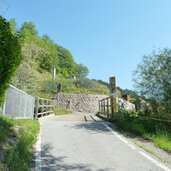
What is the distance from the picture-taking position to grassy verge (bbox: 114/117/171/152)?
1059 cm

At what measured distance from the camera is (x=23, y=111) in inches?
560

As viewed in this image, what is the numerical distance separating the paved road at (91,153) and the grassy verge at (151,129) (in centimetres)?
108

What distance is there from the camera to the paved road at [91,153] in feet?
23.6

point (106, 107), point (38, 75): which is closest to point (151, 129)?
point (106, 107)

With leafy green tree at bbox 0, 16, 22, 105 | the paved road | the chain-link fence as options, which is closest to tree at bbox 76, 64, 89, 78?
the chain-link fence

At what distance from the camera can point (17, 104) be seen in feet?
42.3

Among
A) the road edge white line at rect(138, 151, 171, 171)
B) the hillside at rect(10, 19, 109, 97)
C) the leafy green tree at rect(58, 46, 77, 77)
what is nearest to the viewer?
the road edge white line at rect(138, 151, 171, 171)

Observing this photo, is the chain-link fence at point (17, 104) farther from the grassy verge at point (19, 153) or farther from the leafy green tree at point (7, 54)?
the leafy green tree at point (7, 54)

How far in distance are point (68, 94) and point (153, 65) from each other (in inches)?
1032

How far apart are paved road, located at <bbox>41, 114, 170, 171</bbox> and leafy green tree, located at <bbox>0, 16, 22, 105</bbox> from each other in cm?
229

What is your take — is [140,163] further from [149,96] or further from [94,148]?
[149,96]

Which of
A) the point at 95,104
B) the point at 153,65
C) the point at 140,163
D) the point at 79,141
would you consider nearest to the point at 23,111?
the point at 79,141

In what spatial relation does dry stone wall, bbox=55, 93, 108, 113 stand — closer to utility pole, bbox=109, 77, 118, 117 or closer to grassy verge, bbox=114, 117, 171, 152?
utility pole, bbox=109, 77, 118, 117

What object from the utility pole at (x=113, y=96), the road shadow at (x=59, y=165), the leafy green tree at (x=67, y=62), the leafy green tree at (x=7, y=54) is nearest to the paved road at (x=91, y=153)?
the road shadow at (x=59, y=165)
